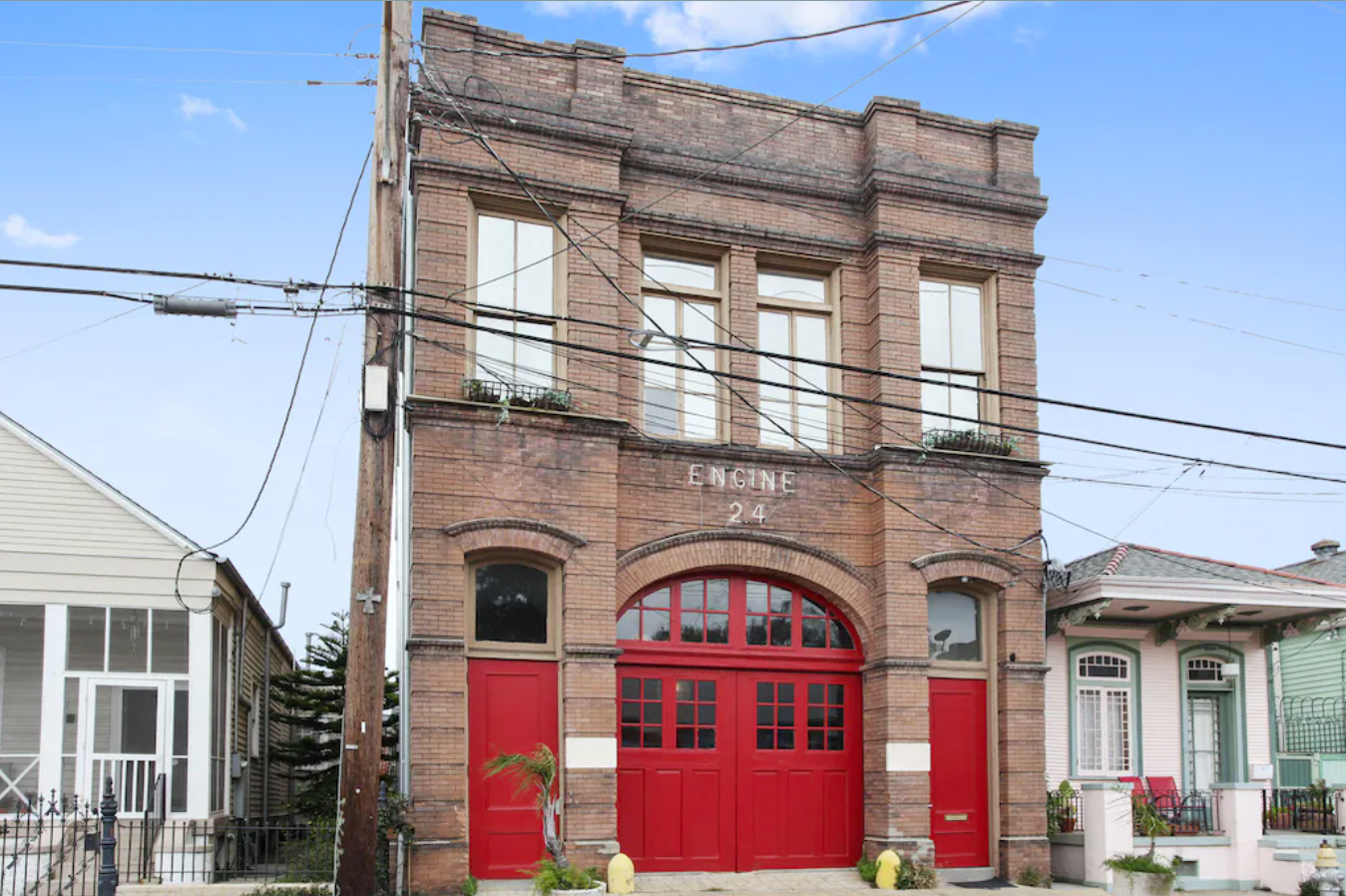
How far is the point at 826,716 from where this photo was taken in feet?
62.2

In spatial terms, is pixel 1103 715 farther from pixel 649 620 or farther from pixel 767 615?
pixel 649 620

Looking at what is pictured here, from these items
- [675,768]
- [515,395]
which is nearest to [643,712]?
[675,768]

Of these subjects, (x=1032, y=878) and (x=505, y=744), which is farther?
(x=1032, y=878)

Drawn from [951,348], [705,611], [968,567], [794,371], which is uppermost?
[951,348]

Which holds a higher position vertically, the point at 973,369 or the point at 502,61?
the point at 502,61

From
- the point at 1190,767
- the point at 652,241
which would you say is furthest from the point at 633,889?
the point at 1190,767

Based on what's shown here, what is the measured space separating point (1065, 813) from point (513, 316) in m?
10.5

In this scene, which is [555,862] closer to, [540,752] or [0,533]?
[540,752]

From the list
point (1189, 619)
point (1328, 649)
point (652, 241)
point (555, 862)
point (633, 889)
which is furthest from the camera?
point (1328, 649)

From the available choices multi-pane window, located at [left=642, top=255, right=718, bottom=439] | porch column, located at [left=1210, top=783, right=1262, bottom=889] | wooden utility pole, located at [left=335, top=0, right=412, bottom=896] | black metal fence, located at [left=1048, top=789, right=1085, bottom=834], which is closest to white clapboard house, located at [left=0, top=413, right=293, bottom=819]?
wooden utility pole, located at [left=335, top=0, right=412, bottom=896]

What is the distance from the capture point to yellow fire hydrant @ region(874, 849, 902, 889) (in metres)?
17.8

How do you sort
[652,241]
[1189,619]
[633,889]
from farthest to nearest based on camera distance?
[1189,619], [652,241], [633,889]

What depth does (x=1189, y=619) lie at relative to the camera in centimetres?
2148

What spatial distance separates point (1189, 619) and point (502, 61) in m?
13.1
